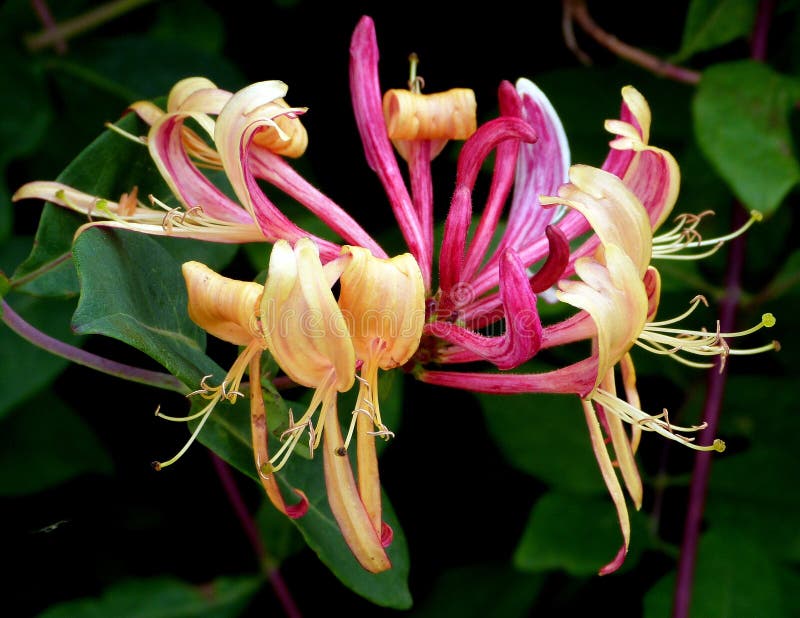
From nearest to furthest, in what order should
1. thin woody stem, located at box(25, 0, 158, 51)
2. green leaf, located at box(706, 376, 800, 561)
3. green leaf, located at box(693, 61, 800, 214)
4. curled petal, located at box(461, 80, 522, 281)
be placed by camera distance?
curled petal, located at box(461, 80, 522, 281) → green leaf, located at box(693, 61, 800, 214) → green leaf, located at box(706, 376, 800, 561) → thin woody stem, located at box(25, 0, 158, 51)

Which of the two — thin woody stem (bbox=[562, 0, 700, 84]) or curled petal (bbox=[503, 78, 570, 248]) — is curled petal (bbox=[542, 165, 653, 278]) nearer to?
curled petal (bbox=[503, 78, 570, 248])

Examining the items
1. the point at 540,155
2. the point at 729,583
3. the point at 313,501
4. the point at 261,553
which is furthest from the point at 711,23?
the point at 261,553

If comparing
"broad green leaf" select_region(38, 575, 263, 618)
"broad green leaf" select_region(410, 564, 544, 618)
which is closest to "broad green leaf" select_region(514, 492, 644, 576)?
"broad green leaf" select_region(410, 564, 544, 618)

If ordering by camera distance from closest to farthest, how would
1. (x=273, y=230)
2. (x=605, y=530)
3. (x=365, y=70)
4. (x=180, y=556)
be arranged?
(x=273, y=230) → (x=365, y=70) → (x=605, y=530) → (x=180, y=556)

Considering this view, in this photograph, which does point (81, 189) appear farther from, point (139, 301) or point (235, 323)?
point (235, 323)

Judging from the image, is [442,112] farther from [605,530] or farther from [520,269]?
[605,530]

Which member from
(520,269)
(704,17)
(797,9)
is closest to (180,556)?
(520,269)
